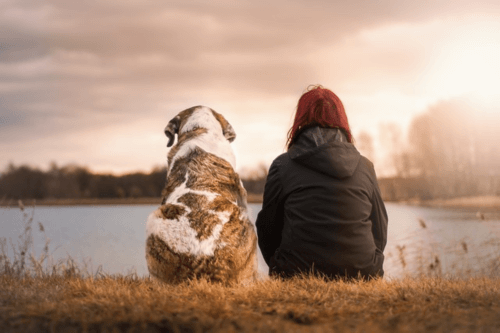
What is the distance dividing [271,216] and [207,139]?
1.32 metres

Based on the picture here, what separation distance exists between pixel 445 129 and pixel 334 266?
131ft

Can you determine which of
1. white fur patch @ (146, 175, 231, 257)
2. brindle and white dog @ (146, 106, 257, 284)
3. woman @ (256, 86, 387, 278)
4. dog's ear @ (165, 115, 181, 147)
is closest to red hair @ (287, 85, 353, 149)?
woman @ (256, 86, 387, 278)

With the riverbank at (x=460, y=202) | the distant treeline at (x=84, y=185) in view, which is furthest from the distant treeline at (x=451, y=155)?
the distant treeline at (x=84, y=185)

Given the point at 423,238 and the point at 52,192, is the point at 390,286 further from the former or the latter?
the point at 52,192

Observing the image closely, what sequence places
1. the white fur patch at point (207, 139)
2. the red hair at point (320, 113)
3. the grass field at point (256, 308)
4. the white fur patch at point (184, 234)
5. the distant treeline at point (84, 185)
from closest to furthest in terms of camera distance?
the grass field at point (256, 308) < the white fur patch at point (184, 234) < the red hair at point (320, 113) < the white fur patch at point (207, 139) < the distant treeline at point (84, 185)

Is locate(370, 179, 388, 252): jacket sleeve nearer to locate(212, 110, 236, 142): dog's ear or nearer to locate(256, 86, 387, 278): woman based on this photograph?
locate(256, 86, 387, 278): woman

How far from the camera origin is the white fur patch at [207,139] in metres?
5.39

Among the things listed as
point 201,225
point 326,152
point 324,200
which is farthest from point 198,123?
point 324,200

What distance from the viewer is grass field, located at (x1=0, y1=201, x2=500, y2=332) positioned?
3.23 meters

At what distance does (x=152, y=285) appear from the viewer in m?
4.50

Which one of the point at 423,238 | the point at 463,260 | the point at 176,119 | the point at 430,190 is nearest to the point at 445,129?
the point at 430,190

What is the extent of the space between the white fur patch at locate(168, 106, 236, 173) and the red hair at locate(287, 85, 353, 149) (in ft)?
3.12

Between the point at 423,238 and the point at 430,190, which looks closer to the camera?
the point at 423,238

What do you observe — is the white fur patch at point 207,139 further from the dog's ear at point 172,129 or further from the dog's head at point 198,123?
the dog's ear at point 172,129
